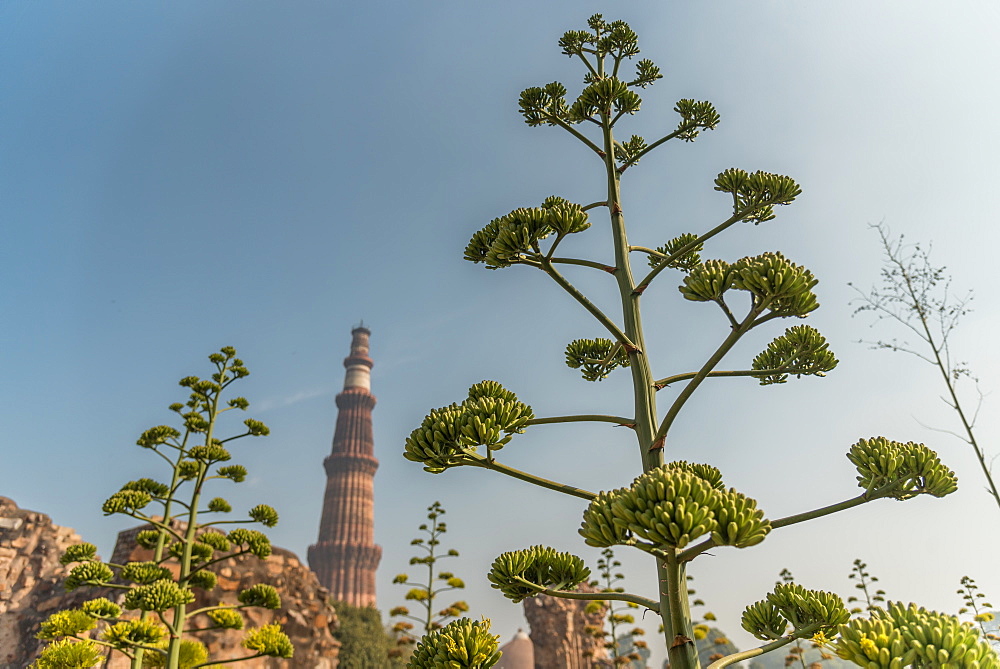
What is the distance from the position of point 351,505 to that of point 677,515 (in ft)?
241

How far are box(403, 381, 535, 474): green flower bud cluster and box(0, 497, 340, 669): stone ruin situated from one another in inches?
751

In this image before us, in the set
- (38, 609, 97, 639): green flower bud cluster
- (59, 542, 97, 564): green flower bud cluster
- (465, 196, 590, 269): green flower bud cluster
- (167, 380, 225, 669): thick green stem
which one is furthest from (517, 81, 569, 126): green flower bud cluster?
(59, 542, 97, 564): green flower bud cluster

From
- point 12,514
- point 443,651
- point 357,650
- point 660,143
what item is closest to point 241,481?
point 443,651

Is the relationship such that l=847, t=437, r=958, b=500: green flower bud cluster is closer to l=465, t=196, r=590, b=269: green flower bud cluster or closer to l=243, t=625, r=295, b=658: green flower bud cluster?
l=465, t=196, r=590, b=269: green flower bud cluster

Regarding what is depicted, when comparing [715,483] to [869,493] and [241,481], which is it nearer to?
[869,493]

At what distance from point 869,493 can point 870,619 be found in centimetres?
68

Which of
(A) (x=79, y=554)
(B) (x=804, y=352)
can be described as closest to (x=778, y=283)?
(B) (x=804, y=352)

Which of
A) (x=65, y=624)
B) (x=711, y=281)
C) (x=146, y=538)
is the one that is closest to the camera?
(x=711, y=281)

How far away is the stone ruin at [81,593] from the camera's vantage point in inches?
704

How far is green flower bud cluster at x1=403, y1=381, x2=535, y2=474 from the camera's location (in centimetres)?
231

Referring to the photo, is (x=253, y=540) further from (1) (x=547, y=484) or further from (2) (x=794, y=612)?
(2) (x=794, y=612)

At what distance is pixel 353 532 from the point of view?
68750mm

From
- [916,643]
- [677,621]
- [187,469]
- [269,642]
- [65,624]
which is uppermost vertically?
[187,469]

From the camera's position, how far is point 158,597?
6.23 metres
